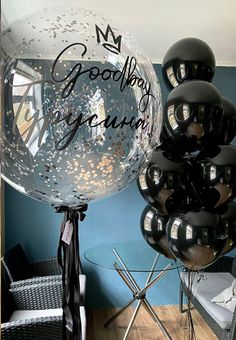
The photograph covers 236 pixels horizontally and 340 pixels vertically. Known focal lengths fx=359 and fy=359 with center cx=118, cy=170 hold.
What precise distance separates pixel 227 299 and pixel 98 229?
4.51ft

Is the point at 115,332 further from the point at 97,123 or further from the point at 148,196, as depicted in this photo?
the point at 97,123

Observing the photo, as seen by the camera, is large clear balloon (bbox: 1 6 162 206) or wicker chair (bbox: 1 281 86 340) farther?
wicker chair (bbox: 1 281 86 340)

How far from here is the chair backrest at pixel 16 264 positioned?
2756 mm

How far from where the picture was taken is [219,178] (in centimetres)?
130

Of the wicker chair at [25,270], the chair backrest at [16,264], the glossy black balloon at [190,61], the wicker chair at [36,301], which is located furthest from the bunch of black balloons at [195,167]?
the chair backrest at [16,264]

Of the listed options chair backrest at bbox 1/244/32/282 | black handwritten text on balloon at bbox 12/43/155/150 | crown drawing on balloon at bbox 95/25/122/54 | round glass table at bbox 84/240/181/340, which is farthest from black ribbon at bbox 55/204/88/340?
chair backrest at bbox 1/244/32/282

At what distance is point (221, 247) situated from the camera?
4.51 ft

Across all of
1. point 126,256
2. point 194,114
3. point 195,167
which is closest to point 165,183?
point 195,167

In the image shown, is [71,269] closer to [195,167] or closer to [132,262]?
[195,167]

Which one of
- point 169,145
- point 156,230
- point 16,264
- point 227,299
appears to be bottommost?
point 227,299

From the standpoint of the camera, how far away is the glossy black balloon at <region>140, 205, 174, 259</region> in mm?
1526

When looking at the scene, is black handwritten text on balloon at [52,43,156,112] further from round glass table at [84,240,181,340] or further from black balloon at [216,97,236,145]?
round glass table at [84,240,181,340]

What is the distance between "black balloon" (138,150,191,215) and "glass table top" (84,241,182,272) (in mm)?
1468

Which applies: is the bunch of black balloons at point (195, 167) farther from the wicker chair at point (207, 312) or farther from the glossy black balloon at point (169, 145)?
the wicker chair at point (207, 312)
